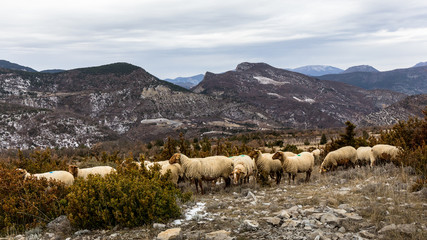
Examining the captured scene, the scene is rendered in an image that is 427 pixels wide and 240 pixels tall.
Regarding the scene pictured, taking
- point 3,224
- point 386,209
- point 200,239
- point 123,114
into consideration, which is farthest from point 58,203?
point 123,114

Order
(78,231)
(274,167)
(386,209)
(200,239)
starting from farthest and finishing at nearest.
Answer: (274,167) < (78,231) < (386,209) < (200,239)

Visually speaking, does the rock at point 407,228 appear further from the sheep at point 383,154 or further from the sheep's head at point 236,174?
the sheep at point 383,154

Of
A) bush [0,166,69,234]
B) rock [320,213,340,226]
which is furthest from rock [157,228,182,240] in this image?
bush [0,166,69,234]

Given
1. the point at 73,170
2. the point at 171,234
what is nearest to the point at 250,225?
the point at 171,234

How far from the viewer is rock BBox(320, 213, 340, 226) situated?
223 inches

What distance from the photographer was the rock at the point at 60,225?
22.6 ft

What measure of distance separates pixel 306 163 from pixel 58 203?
922cm

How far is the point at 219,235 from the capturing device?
550cm

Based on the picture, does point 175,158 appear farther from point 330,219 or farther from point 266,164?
point 330,219

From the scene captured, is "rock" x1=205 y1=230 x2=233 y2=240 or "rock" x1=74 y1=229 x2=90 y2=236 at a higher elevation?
"rock" x1=205 y1=230 x2=233 y2=240

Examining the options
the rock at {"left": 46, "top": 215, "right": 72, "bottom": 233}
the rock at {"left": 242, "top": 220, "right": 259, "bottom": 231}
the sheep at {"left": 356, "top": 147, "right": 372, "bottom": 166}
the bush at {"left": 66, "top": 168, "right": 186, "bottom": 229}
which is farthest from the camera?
the sheep at {"left": 356, "top": 147, "right": 372, "bottom": 166}

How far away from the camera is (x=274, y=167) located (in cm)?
1242

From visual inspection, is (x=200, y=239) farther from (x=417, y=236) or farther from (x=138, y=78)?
(x=138, y=78)

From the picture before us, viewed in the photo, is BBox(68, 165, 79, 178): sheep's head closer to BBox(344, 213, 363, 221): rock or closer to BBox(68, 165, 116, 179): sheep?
BBox(68, 165, 116, 179): sheep
